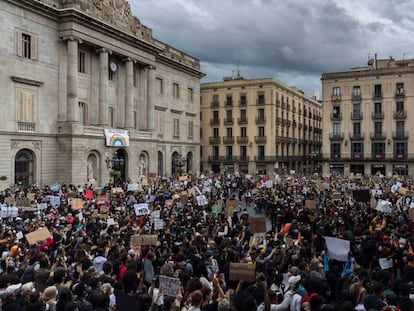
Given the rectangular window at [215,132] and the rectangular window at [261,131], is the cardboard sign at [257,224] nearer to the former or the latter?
the rectangular window at [261,131]

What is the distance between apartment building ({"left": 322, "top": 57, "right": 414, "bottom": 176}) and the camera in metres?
55.2

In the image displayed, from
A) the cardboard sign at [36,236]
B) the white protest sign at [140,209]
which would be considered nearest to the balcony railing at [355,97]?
the white protest sign at [140,209]

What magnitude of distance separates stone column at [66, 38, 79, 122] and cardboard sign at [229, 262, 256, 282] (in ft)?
92.8

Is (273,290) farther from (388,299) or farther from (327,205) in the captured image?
(327,205)

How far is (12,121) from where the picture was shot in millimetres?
30062

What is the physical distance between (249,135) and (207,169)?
8521 millimetres

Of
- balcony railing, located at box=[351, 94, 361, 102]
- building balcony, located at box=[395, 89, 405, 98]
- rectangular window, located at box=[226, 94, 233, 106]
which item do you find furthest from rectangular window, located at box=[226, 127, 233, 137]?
building balcony, located at box=[395, 89, 405, 98]

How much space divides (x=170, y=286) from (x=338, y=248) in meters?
4.93

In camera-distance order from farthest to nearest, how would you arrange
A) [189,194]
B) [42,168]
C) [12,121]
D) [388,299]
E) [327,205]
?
[42,168]
[12,121]
[189,194]
[327,205]
[388,299]

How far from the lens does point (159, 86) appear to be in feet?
156

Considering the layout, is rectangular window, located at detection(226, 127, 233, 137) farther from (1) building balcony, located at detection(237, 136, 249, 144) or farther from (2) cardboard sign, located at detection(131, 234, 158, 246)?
(2) cardboard sign, located at detection(131, 234, 158, 246)

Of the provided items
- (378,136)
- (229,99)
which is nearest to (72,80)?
(229,99)

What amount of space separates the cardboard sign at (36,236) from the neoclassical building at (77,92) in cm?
1934

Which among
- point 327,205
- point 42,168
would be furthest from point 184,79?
point 327,205
